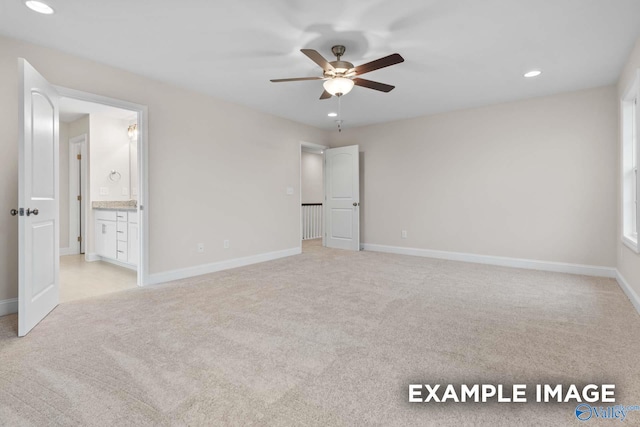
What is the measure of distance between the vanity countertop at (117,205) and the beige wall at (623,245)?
573cm

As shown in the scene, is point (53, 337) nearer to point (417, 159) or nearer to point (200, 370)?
point (200, 370)

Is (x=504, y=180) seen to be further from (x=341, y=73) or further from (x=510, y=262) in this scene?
(x=341, y=73)

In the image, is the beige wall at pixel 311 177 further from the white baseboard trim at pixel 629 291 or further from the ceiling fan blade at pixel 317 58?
the white baseboard trim at pixel 629 291

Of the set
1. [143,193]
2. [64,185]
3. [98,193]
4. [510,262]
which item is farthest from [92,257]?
[510,262]

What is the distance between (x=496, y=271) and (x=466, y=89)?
2496mm

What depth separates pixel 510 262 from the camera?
4.55 m

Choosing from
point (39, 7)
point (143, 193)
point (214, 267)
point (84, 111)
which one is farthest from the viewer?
point (84, 111)

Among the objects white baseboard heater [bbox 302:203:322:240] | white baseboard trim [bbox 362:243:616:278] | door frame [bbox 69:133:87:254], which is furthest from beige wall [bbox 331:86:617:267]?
door frame [bbox 69:133:87:254]

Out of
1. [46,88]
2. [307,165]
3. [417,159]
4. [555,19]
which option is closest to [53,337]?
[46,88]

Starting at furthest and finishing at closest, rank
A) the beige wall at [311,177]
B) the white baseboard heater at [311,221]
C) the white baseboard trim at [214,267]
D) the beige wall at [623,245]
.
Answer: the beige wall at [311,177] → the white baseboard heater at [311,221] → the white baseboard trim at [214,267] → the beige wall at [623,245]

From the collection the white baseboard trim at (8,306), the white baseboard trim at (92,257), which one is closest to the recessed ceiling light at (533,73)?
the white baseboard trim at (8,306)

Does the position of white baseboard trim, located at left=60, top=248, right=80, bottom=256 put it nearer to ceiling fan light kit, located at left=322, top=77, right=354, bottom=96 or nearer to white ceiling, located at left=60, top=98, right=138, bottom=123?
white ceiling, located at left=60, top=98, right=138, bottom=123

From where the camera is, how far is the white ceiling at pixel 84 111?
4605mm

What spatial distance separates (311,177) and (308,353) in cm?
666
